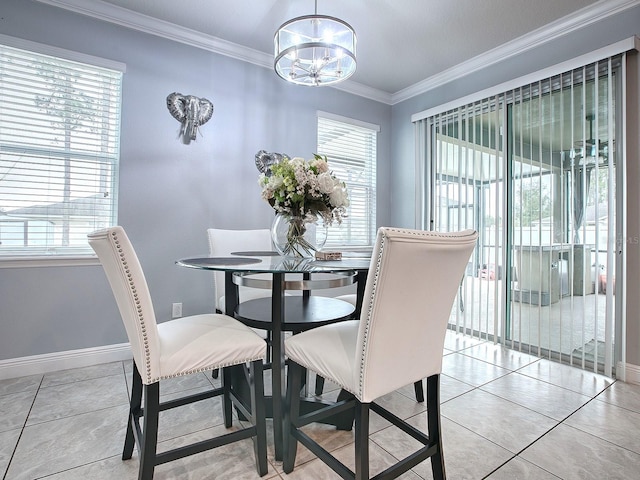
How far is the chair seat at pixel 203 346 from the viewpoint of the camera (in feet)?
4.24

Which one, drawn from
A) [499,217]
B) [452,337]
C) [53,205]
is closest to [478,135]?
[499,217]

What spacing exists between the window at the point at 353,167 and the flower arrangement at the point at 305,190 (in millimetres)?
1887

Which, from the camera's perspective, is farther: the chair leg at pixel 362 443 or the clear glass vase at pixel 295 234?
the clear glass vase at pixel 295 234

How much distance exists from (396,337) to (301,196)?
918 millimetres

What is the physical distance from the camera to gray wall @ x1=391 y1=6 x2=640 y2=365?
94.7 inches

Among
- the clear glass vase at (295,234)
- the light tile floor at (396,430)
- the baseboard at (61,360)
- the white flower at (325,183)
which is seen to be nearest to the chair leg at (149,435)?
the light tile floor at (396,430)

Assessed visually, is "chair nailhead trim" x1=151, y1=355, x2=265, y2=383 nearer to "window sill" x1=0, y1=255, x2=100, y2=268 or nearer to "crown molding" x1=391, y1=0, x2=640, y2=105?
"window sill" x1=0, y1=255, x2=100, y2=268

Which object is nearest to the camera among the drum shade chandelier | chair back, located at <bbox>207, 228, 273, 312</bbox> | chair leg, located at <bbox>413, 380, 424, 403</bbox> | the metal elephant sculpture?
the drum shade chandelier

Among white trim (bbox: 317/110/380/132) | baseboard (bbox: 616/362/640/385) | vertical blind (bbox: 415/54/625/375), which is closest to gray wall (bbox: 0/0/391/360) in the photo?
white trim (bbox: 317/110/380/132)

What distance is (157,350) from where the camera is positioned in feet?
4.16

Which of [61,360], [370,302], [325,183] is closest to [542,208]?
[325,183]

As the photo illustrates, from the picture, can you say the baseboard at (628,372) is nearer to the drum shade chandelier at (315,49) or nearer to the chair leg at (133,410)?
the drum shade chandelier at (315,49)

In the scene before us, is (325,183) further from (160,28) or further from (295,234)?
(160,28)

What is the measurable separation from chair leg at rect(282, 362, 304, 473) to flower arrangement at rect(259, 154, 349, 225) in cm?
81
